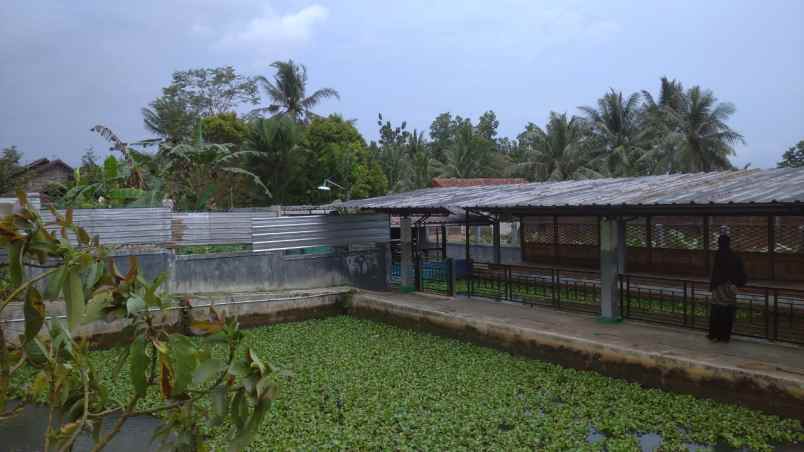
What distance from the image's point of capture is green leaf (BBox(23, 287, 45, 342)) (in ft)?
4.79

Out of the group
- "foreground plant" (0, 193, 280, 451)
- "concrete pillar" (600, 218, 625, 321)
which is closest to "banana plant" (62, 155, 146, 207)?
"concrete pillar" (600, 218, 625, 321)

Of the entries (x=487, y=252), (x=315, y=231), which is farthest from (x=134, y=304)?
(x=487, y=252)

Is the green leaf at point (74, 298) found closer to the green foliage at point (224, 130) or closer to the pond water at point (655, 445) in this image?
the pond water at point (655, 445)

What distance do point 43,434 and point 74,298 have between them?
25.5 ft

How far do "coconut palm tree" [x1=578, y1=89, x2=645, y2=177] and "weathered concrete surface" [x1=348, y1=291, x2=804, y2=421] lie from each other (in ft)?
61.9

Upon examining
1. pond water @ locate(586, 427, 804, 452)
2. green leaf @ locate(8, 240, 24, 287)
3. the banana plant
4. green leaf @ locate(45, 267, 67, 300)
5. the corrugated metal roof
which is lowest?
pond water @ locate(586, 427, 804, 452)

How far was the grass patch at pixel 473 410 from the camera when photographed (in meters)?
6.49

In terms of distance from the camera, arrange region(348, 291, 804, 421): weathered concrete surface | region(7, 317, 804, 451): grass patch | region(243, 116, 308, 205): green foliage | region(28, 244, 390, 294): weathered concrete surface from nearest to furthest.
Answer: region(7, 317, 804, 451): grass patch → region(348, 291, 804, 421): weathered concrete surface → region(28, 244, 390, 294): weathered concrete surface → region(243, 116, 308, 205): green foliage

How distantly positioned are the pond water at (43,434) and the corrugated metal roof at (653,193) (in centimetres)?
680

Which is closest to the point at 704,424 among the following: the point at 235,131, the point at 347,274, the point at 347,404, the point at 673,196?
the point at 673,196

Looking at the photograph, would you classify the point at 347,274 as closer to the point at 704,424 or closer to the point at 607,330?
the point at 607,330

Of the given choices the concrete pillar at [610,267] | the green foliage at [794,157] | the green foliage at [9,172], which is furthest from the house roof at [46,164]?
the green foliage at [794,157]

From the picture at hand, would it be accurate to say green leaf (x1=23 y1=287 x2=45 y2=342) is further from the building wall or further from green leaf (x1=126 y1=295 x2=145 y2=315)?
the building wall

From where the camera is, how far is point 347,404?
7809 mm
